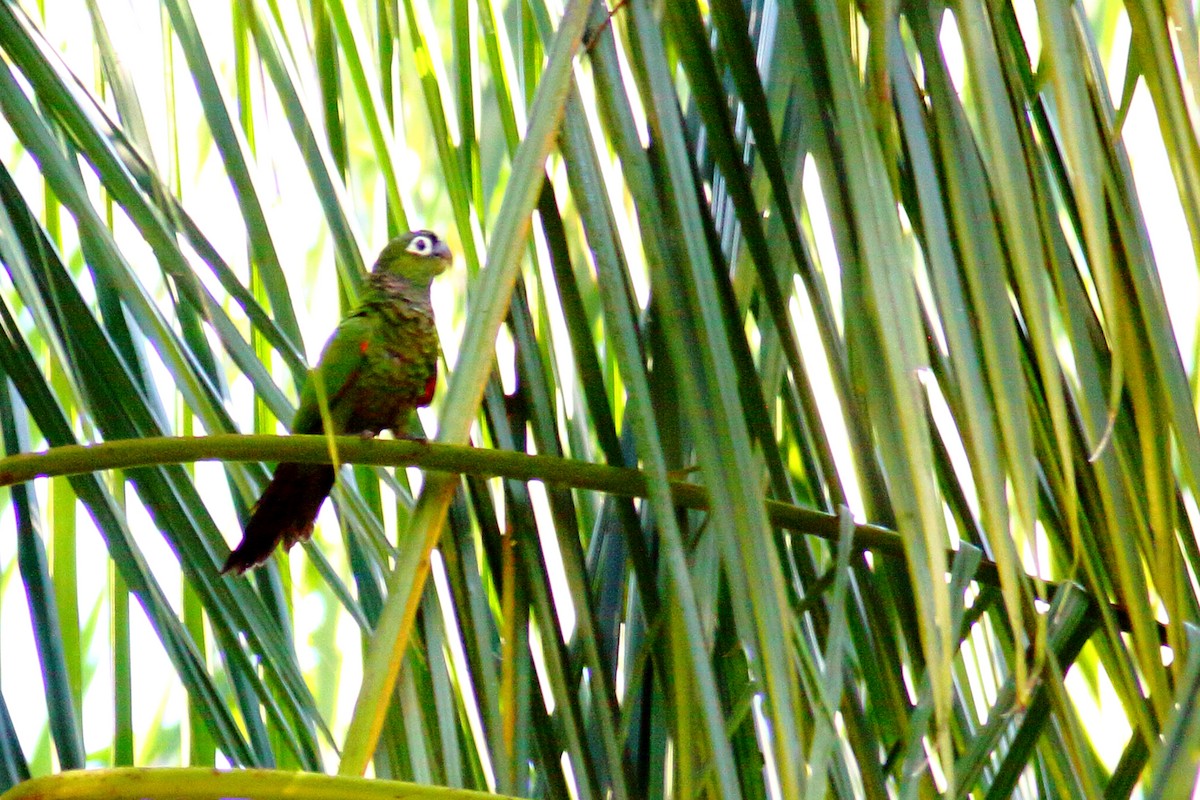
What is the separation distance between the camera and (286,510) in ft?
6.55

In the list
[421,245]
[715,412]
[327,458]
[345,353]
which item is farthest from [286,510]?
[715,412]

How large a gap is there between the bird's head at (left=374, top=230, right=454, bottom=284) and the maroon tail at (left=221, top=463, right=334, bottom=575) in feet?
1.58

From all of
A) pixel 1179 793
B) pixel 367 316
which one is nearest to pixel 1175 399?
pixel 1179 793

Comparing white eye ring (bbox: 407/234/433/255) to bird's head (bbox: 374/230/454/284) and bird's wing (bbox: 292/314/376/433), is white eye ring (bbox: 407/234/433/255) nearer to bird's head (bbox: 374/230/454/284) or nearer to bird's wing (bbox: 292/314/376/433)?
bird's head (bbox: 374/230/454/284)

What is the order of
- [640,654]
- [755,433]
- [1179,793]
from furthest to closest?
[640,654] < [755,433] < [1179,793]

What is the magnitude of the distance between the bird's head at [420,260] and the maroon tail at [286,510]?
0.48 meters

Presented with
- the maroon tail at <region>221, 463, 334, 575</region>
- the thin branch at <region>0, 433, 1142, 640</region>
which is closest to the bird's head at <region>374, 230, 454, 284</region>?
the maroon tail at <region>221, 463, 334, 575</region>

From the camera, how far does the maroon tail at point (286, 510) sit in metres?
1.82

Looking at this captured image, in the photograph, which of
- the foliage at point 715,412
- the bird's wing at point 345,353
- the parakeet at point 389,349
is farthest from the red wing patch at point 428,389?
the foliage at point 715,412

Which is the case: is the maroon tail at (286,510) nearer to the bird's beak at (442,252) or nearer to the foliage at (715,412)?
the foliage at (715,412)

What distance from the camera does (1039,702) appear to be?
103 centimetres

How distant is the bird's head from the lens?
2447 millimetres

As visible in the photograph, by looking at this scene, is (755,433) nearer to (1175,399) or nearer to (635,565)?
(635,565)

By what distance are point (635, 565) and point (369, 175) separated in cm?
253
